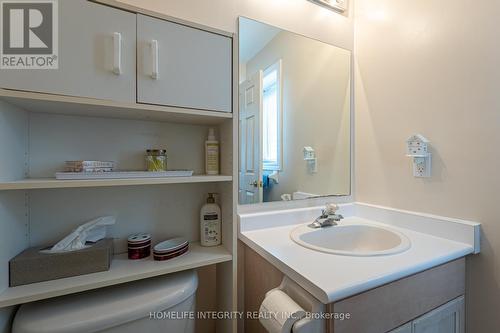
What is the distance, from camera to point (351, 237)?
1.17 meters

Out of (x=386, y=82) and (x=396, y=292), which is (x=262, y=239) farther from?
(x=386, y=82)

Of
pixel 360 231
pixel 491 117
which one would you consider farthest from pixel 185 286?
pixel 491 117

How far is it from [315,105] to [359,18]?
616 millimetres

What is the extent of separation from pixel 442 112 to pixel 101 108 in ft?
4.48

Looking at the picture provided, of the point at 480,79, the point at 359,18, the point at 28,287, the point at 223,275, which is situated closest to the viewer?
the point at 28,287

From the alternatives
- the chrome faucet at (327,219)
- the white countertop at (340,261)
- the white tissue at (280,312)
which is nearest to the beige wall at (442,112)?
the white countertop at (340,261)

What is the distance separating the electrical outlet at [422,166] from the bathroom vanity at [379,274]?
19 centimetres

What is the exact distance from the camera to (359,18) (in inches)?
55.6

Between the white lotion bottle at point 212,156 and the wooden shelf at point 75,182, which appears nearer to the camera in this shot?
the wooden shelf at point 75,182

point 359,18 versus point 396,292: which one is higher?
point 359,18

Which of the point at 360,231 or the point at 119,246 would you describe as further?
the point at 360,231

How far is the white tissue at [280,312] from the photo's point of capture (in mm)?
624

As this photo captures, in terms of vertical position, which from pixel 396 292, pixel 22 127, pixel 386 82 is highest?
pixel 386 82

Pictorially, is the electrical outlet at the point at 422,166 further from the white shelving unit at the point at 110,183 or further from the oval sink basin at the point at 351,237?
the white shelving unit at the point at 110,183
